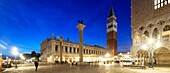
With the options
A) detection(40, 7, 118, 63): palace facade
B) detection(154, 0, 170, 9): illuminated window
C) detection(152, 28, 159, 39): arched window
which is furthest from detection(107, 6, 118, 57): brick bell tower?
detection(154, 0, 170, 9): illuminated window

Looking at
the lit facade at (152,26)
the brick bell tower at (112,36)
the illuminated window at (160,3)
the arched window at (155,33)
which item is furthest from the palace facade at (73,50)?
the illuminated window at (160,3)

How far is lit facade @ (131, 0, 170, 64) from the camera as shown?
110ft

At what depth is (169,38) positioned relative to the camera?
32.2 m

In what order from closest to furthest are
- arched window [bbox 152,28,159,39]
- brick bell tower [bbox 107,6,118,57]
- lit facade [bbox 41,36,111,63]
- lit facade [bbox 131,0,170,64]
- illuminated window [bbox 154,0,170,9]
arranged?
lit facade [bbox 131,0,170,64], illuminated window [bbox 154,0,170,9], arched window [bbox 152,28,159,39], lit facade [bbox 41,36,111,63], brick bell tower [bbox 107,6,118,57]

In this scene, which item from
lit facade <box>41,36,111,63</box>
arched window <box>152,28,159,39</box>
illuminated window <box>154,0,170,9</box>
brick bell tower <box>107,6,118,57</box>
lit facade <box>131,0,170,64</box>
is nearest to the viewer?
lit facade <box>131,0,170,64</box>

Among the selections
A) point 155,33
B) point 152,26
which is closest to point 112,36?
point 152,26

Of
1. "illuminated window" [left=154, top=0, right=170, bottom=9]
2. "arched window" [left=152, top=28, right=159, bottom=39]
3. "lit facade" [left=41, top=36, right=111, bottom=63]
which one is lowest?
"lit facade" [left=41, top=36, right=111, bottom=63]

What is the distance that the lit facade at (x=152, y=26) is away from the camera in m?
33.5

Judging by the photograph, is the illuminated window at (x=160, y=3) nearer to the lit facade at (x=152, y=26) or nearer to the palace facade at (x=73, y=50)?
the lit facade at (x=152, y=26)

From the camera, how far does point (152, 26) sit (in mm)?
36688

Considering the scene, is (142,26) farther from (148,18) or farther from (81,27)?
(81,27)

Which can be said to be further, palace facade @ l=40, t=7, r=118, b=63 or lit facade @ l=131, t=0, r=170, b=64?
palace facade @ l=40, t=7, r=118, b=63

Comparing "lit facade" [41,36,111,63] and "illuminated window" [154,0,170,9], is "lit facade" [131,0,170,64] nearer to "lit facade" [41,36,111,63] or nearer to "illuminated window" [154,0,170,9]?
"illuminated window" [154,0,170,9]

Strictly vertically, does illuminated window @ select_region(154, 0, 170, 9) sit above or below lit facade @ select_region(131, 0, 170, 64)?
above
